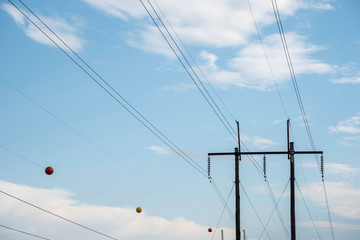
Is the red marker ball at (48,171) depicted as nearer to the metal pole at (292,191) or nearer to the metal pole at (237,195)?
the metal pole at (237,195)

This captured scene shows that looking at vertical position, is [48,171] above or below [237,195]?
below

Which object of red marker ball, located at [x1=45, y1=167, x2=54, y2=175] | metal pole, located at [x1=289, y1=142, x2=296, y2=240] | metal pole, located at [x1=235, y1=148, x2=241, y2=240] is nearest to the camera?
red marker ball, located at [x1=45, y1=167, x2=54, y2=175]

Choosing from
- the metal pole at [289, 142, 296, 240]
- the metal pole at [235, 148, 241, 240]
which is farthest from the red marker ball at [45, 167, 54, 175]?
the metal pole at [289, 142, 296, 240]

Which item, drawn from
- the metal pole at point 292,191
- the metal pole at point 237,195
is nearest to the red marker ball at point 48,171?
the metal pole at point 237,195

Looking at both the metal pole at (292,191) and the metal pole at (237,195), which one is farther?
the metal pole at (292,191)

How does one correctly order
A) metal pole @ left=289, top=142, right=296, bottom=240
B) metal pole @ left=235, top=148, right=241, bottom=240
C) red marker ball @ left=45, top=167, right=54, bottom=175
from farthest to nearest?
metal pole @ left=289, top=142, right=296, bottom=240, metal pole @ left=235, top=148, right=241, bottom=240, red marker ball @ left=45, top=167, right=54, bottom=175

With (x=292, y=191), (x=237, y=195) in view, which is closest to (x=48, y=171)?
(x=237, y=195)

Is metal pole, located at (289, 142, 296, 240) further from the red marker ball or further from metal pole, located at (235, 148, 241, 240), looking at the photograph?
the red marker ball

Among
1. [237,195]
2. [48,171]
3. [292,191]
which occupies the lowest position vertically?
[48,171]

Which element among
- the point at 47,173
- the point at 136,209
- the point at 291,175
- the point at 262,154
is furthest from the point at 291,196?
the point at 47,173

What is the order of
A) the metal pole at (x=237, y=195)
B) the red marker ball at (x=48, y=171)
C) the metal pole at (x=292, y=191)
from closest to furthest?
the red marker ball at (x=48, y=171) < the metal pole at (x=237, y=195) < the metal pole at (x=292, y=191)

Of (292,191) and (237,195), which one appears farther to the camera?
(292,191)

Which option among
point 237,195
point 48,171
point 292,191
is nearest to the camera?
point 48,171

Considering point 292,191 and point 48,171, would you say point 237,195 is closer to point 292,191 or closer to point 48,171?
point 292,191
